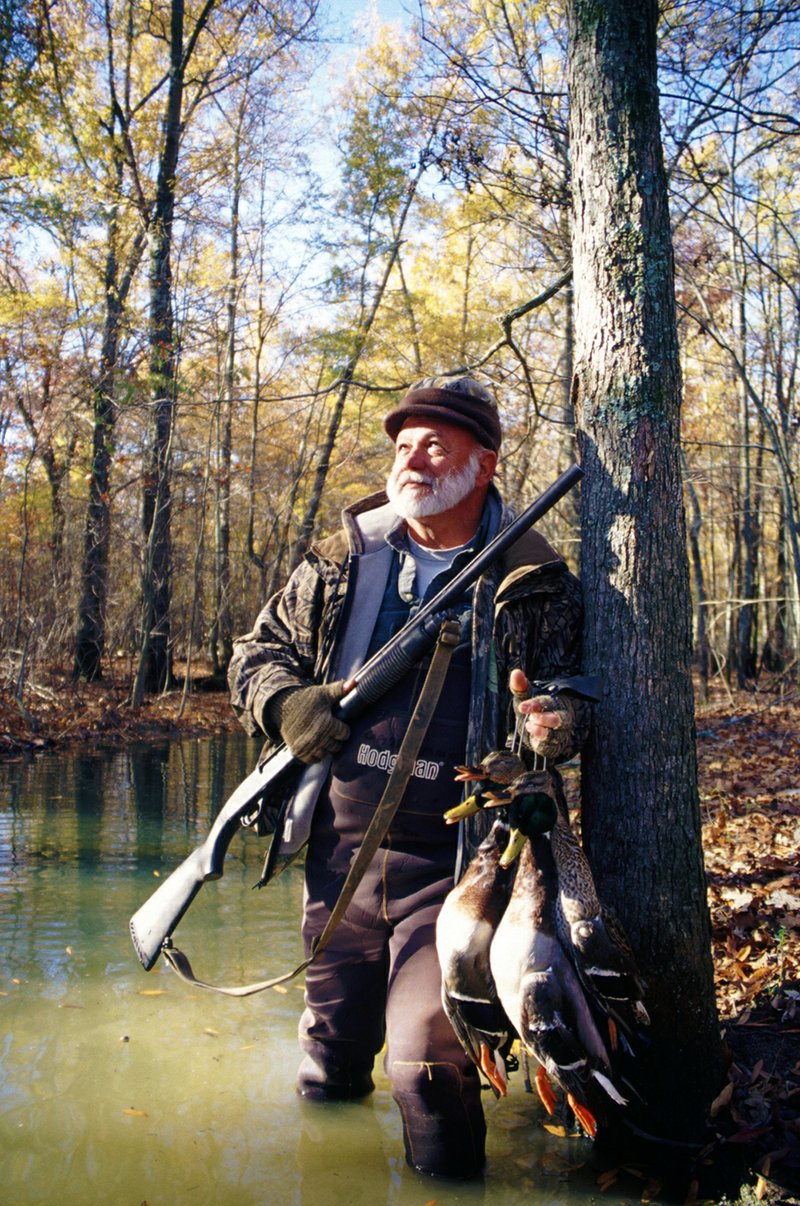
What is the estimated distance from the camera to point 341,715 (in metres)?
3.56

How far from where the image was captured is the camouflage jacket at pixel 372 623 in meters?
3.34

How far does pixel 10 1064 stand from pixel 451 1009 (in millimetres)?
2024

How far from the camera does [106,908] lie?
586cm

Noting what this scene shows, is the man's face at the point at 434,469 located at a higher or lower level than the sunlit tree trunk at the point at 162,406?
lower

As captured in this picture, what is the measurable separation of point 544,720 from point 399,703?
2.37 feet

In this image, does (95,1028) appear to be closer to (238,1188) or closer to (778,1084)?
(238,1188)

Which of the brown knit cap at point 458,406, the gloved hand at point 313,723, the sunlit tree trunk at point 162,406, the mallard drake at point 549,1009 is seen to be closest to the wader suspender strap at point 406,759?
the gloved hand at point 313,723

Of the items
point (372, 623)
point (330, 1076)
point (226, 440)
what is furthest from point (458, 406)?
point (226, 440)

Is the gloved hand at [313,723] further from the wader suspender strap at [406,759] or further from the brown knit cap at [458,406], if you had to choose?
the brown knit cap at [458,406]

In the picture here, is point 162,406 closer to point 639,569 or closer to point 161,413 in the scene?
point 161,413

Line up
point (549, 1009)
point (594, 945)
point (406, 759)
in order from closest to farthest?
point (549, 1009) → point (594, 945) → point (406, 759)

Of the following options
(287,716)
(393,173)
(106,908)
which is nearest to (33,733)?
A: (106,908)

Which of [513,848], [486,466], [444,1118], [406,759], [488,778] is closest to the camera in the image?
[513,848]

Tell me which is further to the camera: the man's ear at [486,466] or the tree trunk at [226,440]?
the tree trunk at [226,440]
